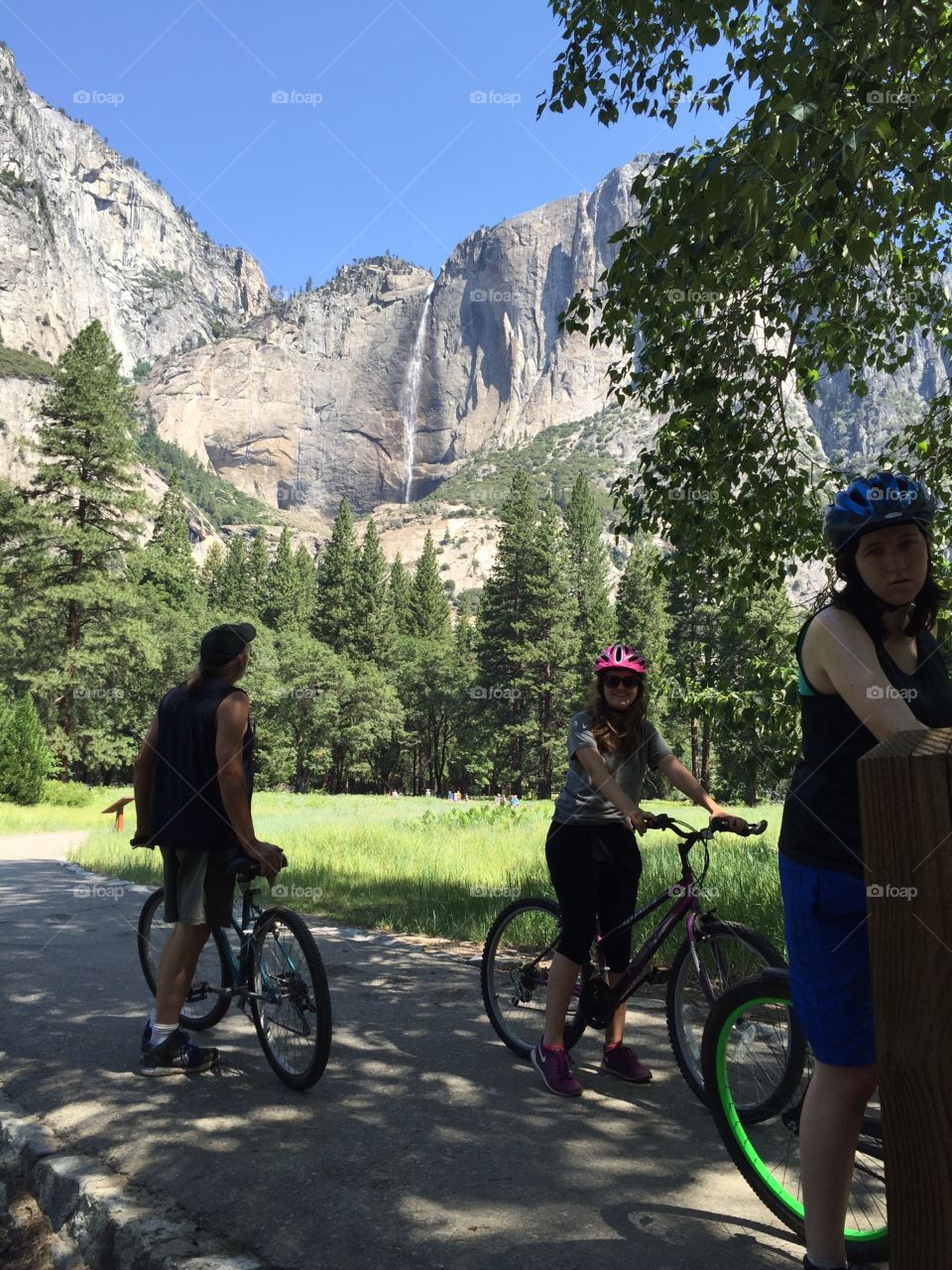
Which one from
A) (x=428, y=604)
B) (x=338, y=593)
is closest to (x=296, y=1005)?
(x=338, y=593)

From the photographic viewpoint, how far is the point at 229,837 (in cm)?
450

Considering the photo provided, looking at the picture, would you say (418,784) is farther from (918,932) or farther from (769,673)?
(918,932)

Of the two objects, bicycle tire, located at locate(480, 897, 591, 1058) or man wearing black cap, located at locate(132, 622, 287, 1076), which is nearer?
man wearing black cap, located at locate(132, 622, 287, 1076)

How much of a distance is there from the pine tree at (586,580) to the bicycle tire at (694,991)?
180ft

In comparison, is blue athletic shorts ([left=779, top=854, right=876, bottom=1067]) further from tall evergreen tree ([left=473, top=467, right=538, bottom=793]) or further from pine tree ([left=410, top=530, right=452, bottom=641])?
pine tree ([left=410, top=530, right=452, bottom=641])

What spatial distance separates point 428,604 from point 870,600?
80461 millimetres

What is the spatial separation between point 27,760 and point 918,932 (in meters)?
33.7

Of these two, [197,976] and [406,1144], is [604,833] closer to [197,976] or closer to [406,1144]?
[406,1144]

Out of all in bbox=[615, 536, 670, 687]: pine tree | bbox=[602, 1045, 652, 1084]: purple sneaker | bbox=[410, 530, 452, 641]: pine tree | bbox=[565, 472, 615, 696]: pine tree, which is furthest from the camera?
bbox=[410, 530, 452, 641]: pine tree

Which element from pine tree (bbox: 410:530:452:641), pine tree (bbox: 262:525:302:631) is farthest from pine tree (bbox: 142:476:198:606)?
pine tree (bbox: 410:530:452:641)

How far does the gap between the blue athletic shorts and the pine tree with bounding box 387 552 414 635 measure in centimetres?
7327

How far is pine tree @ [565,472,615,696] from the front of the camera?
6384 cm

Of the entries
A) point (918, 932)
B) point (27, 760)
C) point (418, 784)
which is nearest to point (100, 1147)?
point (918, 932)

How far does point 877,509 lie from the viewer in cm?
226
